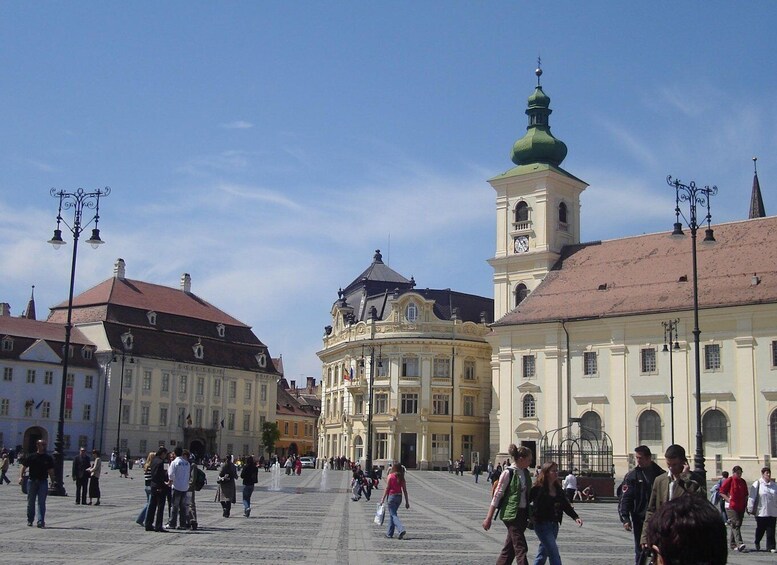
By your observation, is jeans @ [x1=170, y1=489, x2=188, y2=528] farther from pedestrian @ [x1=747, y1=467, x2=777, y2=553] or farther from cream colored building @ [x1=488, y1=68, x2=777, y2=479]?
cream colored building @ [x1=488, y1=68, x2=777, y2=479]

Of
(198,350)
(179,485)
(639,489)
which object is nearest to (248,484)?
(179,485)

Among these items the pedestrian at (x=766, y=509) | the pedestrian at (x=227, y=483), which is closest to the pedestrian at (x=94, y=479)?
the pedestrian at (x=227, y=483)

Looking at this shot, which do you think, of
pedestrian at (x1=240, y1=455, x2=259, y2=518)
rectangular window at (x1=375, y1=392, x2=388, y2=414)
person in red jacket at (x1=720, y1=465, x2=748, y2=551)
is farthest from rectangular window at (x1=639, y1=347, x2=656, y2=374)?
person in red jacket at (x1=720, y1=465, x2=748, y2=551)

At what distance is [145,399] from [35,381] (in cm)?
931

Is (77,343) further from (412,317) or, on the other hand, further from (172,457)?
(172,457)

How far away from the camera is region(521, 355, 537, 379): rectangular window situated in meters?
64.6

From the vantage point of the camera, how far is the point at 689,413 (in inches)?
2234

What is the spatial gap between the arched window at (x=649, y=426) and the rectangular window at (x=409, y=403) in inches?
1003

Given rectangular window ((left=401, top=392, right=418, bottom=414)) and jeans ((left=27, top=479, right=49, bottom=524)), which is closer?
jeans ((left=27, top=479, right=49, bottom=524))

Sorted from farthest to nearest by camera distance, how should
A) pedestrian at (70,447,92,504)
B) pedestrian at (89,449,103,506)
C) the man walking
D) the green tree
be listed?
the green tree < pedestrian at (89,449,103,506) < pedestrian at (70,447,92,504) < the man walking

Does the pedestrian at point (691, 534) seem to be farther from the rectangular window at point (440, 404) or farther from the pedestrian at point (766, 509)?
the rectangular window at point (440, 404)

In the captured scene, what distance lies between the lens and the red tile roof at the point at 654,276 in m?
57.1

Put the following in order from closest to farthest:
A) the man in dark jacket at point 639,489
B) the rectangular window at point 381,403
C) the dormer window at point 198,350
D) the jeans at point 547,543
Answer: the jeans at point 547,543 → the man in dark jacket at point 639,489 → the rectangular window at point 381,403 → the dormer window at point 198,350

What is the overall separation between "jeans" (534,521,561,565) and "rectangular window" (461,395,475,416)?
70036 millimetres
